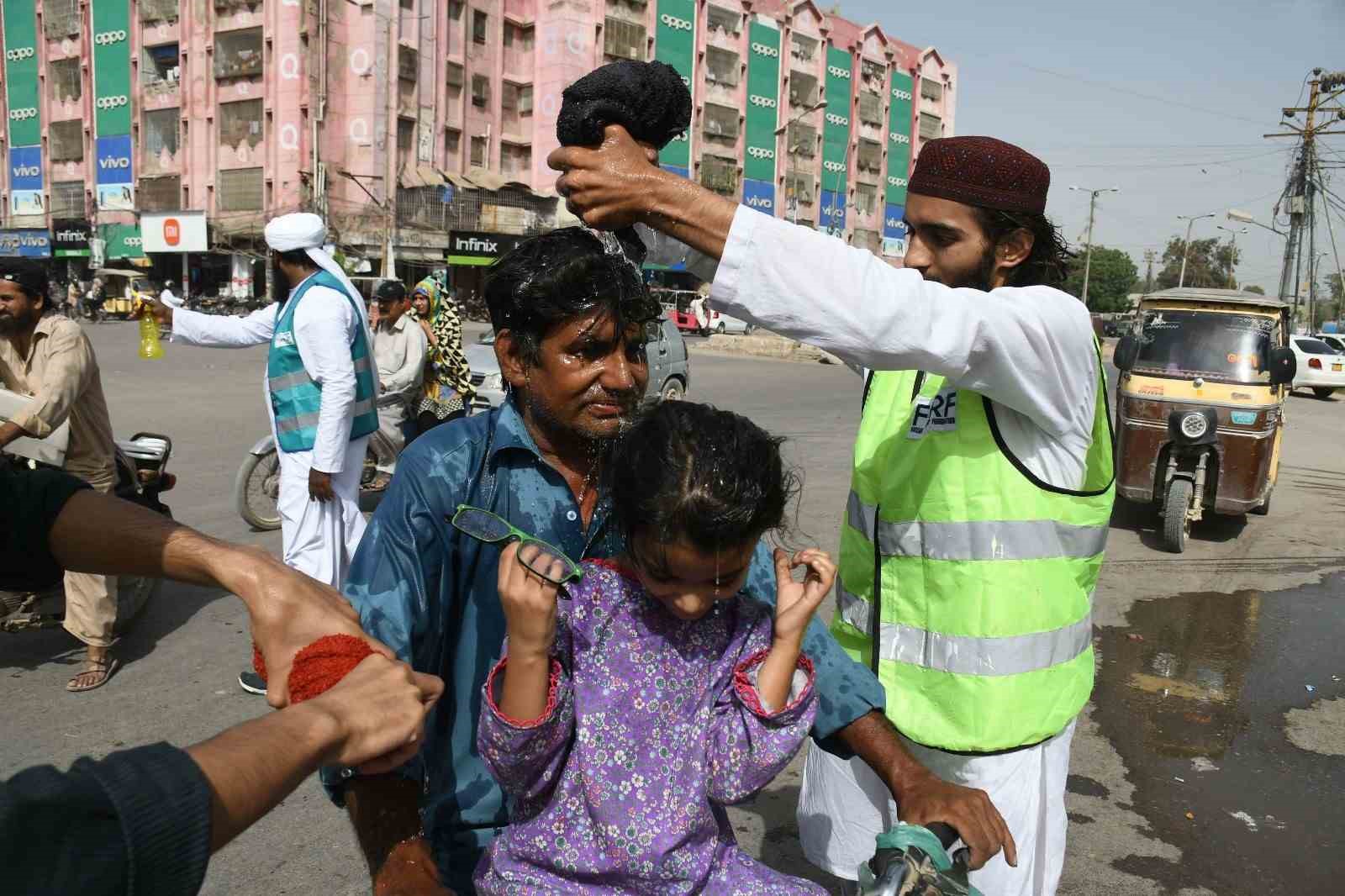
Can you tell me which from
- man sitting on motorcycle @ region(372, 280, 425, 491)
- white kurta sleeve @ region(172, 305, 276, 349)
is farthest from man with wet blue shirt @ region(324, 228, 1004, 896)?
man sitting on motorcycle @ region(372, 280, 425, 491)

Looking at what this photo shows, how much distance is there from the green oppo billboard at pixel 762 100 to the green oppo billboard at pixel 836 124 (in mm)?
3977

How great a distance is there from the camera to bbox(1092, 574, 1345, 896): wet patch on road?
365 centimetres

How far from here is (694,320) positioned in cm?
3597

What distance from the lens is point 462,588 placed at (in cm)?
183

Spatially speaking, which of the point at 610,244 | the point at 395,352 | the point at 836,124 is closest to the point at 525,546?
the point at 610,244

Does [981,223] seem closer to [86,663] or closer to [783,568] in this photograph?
[783,568]

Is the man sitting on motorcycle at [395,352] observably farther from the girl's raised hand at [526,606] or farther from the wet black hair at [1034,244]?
the girl's raised hand at [526,606]

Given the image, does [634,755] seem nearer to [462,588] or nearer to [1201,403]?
[462,588]

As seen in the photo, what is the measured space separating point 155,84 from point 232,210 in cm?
742

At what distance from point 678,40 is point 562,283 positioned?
51.0 meters

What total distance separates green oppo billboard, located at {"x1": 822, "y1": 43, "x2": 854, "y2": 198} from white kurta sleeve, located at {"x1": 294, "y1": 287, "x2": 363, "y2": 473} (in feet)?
180

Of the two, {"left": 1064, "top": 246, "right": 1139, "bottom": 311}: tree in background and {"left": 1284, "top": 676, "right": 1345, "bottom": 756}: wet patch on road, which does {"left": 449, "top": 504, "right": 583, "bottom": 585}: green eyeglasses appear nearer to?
{"left": 1284, "top": 676, "right": 1345, "bottom": 756}: wet patch on road

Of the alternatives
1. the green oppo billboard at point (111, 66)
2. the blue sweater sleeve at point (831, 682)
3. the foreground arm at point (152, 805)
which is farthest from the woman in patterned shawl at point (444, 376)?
the green oppo billboard at point (111, 66)

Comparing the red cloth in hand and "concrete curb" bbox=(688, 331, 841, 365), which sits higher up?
the red cloth in hand
